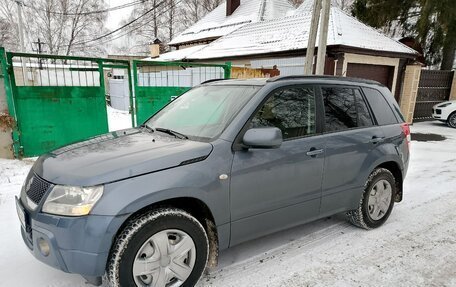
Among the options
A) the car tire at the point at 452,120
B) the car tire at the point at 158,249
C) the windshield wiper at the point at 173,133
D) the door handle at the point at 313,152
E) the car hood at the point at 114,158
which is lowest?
the car tire at the point at 452,120

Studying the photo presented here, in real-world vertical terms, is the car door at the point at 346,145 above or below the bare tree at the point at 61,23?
below

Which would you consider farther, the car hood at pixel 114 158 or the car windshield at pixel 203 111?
the car windshield at pixel 203 111

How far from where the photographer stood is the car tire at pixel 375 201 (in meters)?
3.65

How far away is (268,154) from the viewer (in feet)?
9.07

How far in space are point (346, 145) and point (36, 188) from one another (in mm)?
2848

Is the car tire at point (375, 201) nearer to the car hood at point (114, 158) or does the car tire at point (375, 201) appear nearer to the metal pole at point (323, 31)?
the car hood at point (114, 158)

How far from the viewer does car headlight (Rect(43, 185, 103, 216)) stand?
2.10 meters

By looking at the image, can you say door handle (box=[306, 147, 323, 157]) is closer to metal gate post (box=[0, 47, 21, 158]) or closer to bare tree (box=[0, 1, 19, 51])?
metal gate post (box=[0, 47, 21, 158])

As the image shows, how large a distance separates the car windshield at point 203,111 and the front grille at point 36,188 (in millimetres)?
1156

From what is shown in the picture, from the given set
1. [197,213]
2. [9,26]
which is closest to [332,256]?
[197,213]

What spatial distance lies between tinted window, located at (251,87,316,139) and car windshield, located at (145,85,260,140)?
197 mm

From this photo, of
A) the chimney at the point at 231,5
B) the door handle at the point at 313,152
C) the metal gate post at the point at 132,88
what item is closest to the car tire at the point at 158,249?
the door handle at the point at 313,152

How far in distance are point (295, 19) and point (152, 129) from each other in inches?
485

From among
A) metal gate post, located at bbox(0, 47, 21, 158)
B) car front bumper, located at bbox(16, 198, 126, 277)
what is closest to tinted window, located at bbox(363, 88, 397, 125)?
car front bumper, located at bbox(16, 198, 126, 277)
